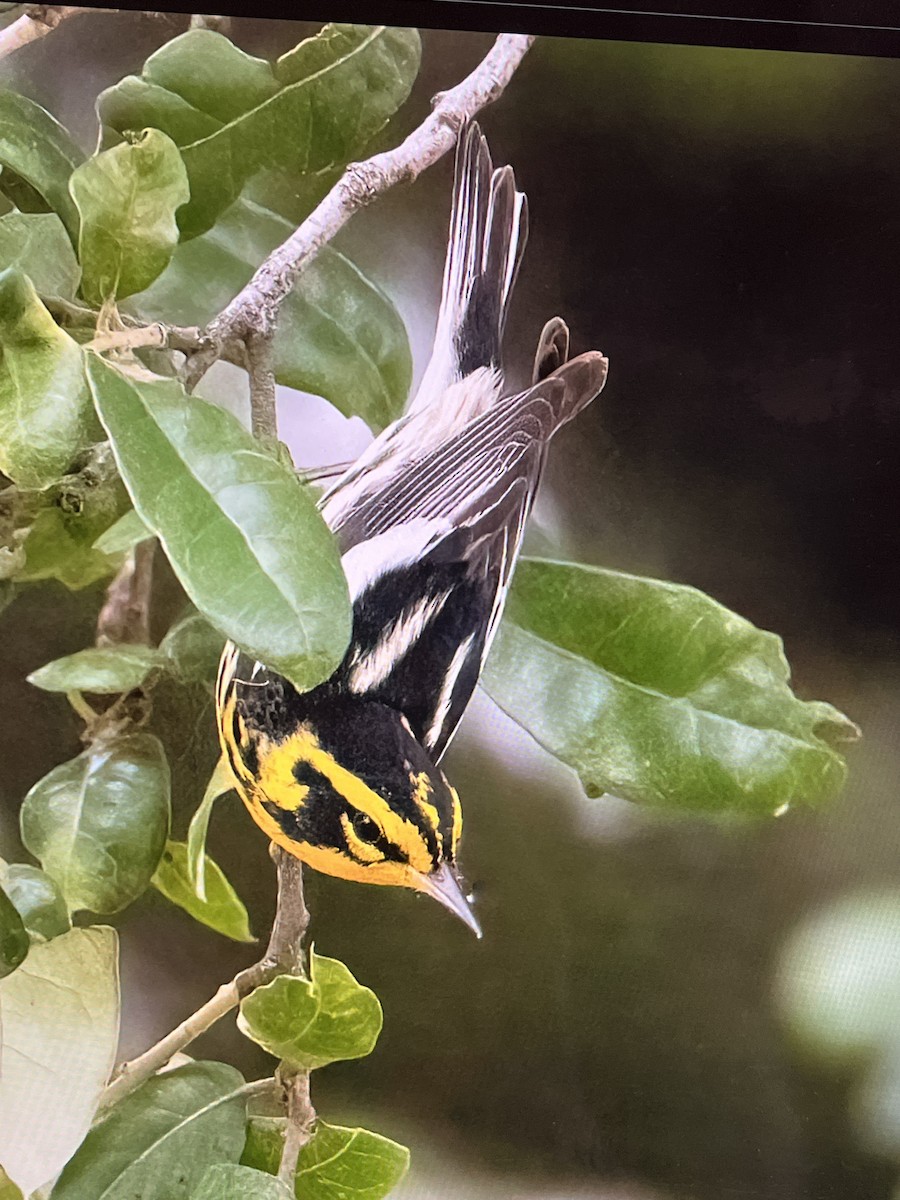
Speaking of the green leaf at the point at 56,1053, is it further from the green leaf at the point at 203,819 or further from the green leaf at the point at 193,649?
the green leaf at the point at 193,649

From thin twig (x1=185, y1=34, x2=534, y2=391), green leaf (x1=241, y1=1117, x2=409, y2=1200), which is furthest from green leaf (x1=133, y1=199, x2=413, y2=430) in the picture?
green leaf (x1=241, y1=1117, x2=409, y2=1200)

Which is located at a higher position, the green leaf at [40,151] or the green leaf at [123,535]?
the green leaf at [40,151]

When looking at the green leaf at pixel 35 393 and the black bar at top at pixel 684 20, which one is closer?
the green leaf at pixel 35 393

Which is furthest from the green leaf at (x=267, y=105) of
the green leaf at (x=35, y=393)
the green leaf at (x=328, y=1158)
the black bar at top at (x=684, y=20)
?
the green leaf at (x=328, y=1158)

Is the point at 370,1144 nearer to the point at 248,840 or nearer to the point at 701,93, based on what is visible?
the point at 248,840

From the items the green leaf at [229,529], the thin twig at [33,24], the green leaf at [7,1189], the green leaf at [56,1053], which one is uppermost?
the thin twig at [33,24]

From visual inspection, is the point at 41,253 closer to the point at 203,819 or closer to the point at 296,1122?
the point at 203,819

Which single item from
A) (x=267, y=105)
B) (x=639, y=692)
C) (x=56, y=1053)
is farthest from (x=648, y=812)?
(x=267, y=105)

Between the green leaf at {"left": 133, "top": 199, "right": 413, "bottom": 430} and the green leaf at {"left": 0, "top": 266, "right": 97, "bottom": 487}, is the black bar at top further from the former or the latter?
the green leaf at {"left": 0, "top": 266, "right": 97, "bottom": 487}
